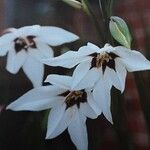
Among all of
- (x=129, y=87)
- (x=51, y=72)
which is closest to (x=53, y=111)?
(x=51, y=72)

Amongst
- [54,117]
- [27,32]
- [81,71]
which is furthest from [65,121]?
[27,32]

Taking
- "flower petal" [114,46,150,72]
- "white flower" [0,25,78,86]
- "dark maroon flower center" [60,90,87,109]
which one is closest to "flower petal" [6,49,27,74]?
"white flower" [0,25,78,86]

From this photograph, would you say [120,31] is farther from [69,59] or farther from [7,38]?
[7,38]

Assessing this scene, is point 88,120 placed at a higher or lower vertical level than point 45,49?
lower

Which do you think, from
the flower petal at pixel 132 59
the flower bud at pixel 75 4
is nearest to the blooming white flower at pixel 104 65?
the flower petal at pixel 132 59

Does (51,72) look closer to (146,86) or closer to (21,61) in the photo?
(21,61)

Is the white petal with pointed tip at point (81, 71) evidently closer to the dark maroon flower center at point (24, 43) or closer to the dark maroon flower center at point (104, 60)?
the dark maroon flower center at point (104, 60)

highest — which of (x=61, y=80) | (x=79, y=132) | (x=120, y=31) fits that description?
(x=120, y=31)
